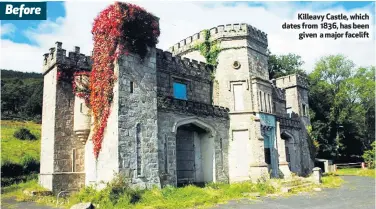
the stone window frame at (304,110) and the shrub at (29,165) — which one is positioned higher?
the stone window frame at (304,110)

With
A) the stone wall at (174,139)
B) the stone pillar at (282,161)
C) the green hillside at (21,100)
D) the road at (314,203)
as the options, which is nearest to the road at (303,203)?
the road at (314,203)

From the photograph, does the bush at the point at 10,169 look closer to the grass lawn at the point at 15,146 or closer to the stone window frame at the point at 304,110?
the grass lawn at the point at 15,146

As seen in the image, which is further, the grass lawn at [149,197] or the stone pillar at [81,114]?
the stone pillar at [81,114]

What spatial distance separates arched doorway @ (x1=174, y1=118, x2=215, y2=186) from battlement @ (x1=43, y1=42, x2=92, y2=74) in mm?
6819

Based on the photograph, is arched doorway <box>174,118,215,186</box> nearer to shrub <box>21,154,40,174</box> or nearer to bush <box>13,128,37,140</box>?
shrub <box>21,154,40,174</box>

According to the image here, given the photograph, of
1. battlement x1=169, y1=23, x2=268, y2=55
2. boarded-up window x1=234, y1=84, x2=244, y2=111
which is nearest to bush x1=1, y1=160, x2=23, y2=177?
battlement x1=169, y1=23, x2=268, y2=55

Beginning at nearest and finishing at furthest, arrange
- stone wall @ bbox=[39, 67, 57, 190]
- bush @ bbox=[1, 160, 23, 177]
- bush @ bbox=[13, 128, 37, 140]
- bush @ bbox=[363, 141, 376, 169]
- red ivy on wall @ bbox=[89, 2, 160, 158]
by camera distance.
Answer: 1. red ivy on wall @ bbox=[89, 2, 160, 158]
2. stone wall @ bbox=[39, 67, 57, 190]
3. bush @ bbox=[1, 160, 23, 177]
4. bush @ bbox=[13, 128, 37, 140]
5. bush @ bbox=[363, 141, 376, 169]

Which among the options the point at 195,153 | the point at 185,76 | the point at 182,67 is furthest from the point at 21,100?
the point at 195,153

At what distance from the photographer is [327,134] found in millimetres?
37344

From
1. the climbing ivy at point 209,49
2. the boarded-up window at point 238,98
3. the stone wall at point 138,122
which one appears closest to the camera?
the stone wall at point 138,122

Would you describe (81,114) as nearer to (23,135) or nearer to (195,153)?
(195,153)

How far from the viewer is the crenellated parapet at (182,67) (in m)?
19.9

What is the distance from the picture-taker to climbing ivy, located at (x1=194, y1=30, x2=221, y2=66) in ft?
74.5

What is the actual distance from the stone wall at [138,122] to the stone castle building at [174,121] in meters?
0.05
